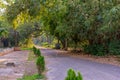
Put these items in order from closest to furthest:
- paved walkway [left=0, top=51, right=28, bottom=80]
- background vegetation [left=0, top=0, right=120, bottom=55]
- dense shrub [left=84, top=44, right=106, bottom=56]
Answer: paved walkway [left=0, top=51, right=28, bottom=80]
background vegetation [left=0, top=0, right=120, bottom=55]
dense shrub [left=84, top=44, right=106, bottom=56]

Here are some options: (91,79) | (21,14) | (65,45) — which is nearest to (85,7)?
(21,14)

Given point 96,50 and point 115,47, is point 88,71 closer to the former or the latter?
point 115,47

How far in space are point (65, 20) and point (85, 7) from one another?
3678 millimetres

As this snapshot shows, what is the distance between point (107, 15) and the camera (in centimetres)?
2089

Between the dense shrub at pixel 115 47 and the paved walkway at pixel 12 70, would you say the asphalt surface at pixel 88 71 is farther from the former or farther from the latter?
the dense shrub at pixel 115 47

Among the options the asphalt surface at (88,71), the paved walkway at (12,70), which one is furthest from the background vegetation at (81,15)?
the paved walkway at (12,70)

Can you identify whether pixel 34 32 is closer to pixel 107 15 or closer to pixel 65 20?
pixel 65 20

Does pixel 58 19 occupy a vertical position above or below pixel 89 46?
above

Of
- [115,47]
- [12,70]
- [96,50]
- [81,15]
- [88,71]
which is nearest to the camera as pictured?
[88,71]

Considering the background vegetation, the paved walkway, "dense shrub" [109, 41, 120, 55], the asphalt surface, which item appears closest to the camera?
the asphalt surface

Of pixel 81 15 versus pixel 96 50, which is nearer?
pixel 81 15

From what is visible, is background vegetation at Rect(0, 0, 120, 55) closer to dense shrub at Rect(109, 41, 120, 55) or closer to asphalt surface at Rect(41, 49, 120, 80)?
dense shrub at Rect(109, 41, 120, 55)

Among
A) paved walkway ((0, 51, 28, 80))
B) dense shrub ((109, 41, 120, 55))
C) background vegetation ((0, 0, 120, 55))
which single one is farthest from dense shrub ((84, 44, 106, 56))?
paved walkway ((0, 51, 28, 80))

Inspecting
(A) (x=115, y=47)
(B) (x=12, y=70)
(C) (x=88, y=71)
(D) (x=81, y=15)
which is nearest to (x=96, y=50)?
(A) (x=115, y=47)
